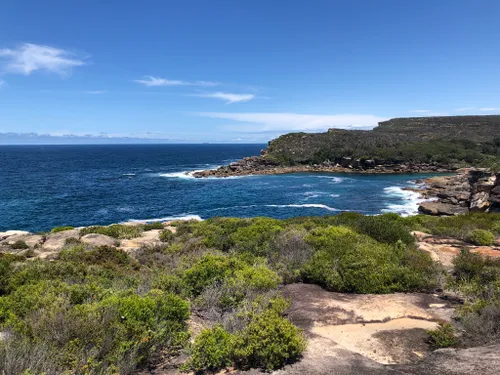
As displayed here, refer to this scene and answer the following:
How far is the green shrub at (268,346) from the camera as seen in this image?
18.6ft

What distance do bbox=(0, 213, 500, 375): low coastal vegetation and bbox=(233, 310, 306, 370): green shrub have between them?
2 cm

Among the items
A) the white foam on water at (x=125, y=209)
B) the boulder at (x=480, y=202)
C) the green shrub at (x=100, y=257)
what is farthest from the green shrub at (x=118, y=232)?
the boulder at (x=480, y=202)

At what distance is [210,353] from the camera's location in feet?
18.7

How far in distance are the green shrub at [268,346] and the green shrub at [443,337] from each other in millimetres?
2809

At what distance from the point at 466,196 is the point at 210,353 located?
54285 millimetres

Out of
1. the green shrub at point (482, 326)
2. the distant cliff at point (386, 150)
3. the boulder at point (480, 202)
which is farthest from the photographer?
the distant cliff at point (386, 150)

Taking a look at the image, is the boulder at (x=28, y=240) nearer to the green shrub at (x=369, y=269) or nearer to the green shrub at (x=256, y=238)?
the green shrub at (x=256, y=238)

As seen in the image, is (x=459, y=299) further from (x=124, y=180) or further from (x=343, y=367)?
(x=124, y=180)

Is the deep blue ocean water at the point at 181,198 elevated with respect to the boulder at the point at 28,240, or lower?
lower

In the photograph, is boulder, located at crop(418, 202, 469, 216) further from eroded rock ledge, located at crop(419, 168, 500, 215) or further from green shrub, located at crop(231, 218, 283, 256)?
green shrub, located at crop(231, 218, 283, 256)

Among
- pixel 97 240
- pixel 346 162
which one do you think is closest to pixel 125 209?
pixel 97 240

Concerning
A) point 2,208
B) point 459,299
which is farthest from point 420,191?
point 2,208

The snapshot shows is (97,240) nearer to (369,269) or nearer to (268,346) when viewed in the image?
(369,269)

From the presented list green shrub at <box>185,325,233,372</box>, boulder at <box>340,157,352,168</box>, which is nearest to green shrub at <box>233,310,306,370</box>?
green shrub at <box>185,325,233,372</box>
